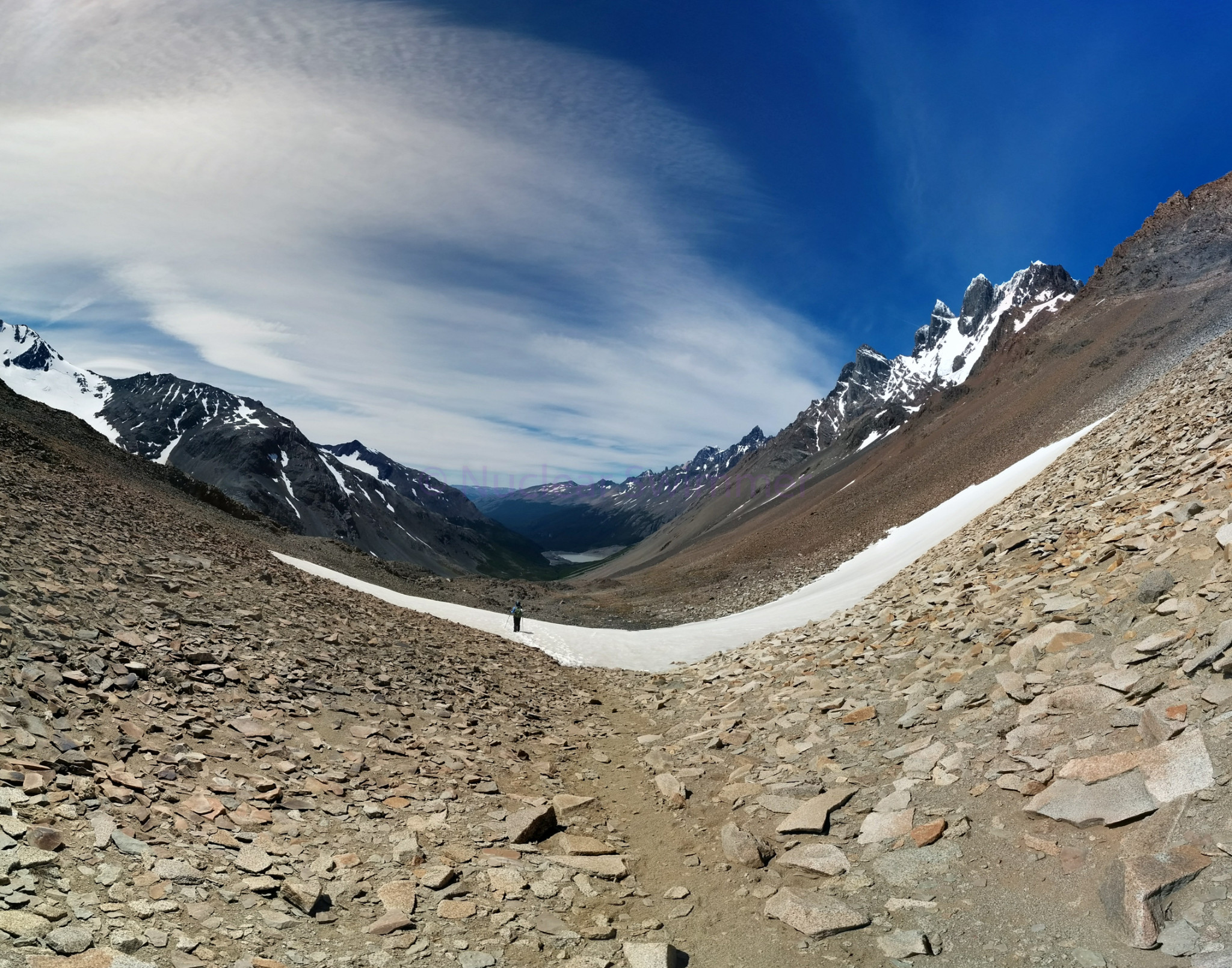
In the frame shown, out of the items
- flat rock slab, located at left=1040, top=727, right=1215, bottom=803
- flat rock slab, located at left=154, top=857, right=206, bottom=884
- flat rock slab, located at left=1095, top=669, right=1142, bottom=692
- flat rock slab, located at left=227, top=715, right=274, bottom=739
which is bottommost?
flat rock slab, located at left=154, top=857, right=206, bottom=884

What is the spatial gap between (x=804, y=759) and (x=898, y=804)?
8.73 feet

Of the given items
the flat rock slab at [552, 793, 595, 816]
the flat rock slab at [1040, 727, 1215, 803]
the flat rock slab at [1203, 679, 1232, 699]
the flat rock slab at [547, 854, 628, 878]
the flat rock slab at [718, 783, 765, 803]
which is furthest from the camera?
the flat rock slab at [552, 793, 595, 816]

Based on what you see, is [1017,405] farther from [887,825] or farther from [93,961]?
[93,961]

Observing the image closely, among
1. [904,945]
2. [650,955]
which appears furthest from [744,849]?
[904,945]

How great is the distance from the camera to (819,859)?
26.3 ft

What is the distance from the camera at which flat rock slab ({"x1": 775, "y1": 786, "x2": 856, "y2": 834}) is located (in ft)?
28.9

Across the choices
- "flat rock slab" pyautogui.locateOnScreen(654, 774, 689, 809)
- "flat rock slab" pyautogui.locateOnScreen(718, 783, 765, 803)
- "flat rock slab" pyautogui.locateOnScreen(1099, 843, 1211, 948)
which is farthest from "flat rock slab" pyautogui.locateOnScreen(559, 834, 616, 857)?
"flat rock slab" pyautogui.locateOnScreen(1099, 843, 1211, 948)

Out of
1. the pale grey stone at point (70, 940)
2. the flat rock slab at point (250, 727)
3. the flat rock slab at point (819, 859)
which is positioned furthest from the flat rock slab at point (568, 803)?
the pale grey stone at point (70, 940)

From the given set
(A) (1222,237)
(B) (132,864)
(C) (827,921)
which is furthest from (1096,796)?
(A) (1222,237)

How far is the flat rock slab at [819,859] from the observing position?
7.75 metres

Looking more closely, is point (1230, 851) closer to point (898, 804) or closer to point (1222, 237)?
point (898, 804)

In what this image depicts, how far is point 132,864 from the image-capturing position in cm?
650

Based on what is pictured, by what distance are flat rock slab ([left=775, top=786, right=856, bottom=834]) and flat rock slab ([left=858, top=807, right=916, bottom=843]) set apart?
587 millimetres

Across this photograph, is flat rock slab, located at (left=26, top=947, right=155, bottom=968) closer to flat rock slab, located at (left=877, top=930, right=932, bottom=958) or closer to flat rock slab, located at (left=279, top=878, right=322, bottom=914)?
flat rock slab, located at (left=279, top=878, right=322, bottom=914)
